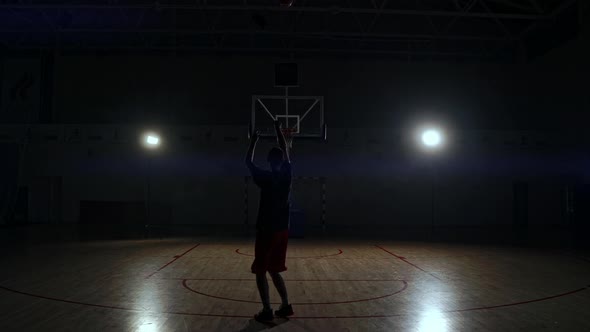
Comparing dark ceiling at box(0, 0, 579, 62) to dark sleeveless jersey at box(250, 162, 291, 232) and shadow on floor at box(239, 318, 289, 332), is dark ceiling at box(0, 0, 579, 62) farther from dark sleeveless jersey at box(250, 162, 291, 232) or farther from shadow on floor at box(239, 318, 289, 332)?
shadow on floor at box(239, 318, 289, 332)

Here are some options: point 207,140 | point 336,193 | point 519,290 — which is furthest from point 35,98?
point 519,290

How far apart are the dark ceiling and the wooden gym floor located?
7.59 metres

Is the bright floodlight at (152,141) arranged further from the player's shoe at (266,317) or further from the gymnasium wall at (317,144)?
the player's shoe at (266,317)

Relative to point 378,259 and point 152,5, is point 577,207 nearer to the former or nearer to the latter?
point 378,259

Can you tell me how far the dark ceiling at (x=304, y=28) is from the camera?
13.7 metres

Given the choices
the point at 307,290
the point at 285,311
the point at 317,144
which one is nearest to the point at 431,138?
the point at 317,144

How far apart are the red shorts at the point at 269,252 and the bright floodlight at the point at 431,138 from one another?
12.9 metres

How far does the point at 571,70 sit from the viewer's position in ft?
45.6

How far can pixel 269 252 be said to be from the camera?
4074 millimetres

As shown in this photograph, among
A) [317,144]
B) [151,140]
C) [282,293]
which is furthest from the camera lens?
[317,144]

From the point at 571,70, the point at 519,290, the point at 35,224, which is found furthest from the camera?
the point at 35,224

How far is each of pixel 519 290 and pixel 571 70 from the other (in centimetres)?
1111

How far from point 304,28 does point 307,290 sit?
11687 mm

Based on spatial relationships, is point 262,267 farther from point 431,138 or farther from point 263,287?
point 431,138
